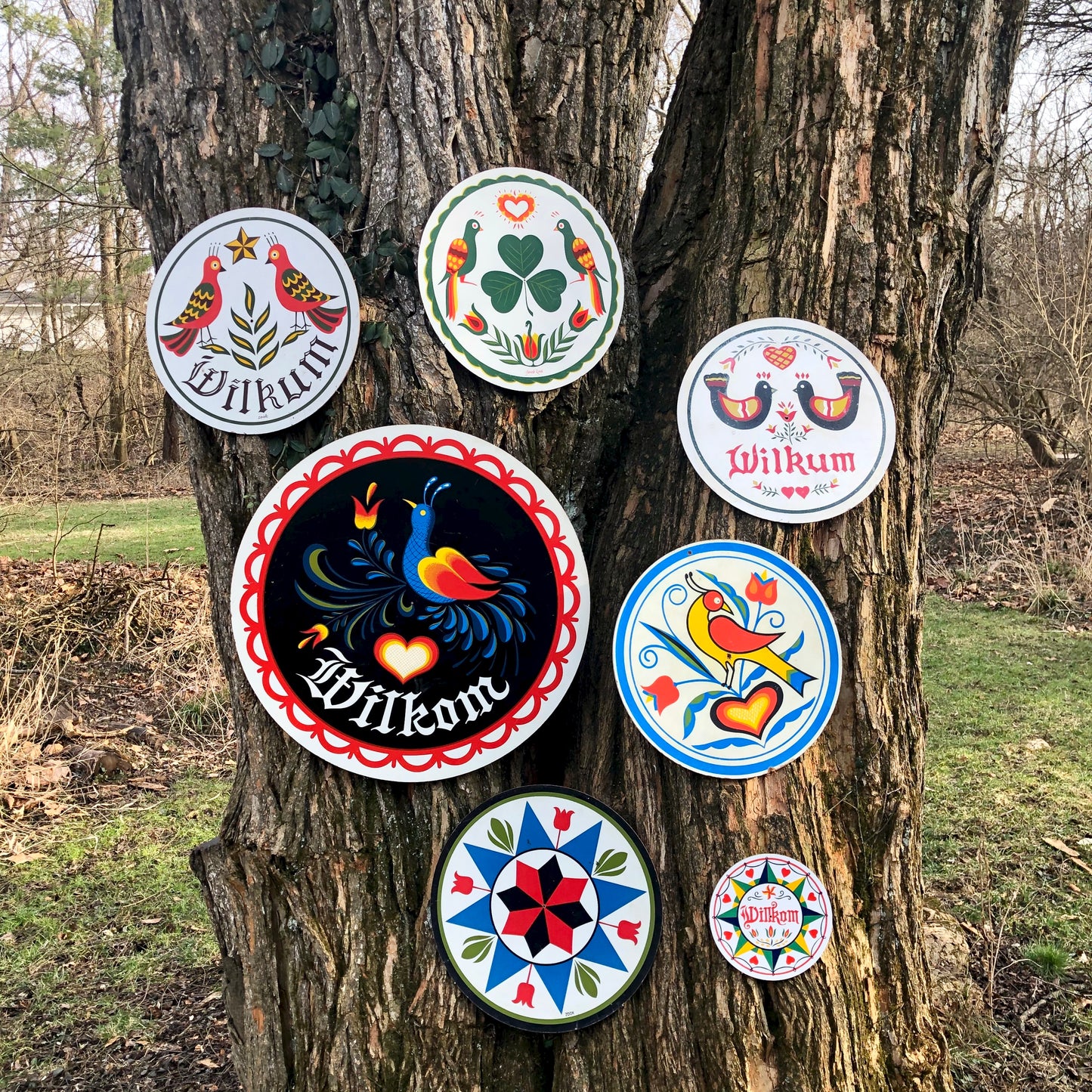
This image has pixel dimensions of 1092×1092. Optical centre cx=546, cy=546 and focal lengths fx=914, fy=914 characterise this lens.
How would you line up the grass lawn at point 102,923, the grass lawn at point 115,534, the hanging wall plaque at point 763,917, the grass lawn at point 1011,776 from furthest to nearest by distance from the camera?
the grass lawn at point 115,534
the grass lawn at point 1011,776
the grass lawn at point 102,923
the hanging wall plaque at point 763,917

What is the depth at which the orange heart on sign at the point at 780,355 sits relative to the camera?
185 centimetres

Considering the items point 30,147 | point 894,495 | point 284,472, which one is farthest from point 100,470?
point 894,495

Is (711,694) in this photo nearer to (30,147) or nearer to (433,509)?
(433,509)

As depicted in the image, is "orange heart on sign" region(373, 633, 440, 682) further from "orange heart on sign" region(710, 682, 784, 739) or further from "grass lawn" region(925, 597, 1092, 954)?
"grass lawn" region(925, 597, 1092, 954)

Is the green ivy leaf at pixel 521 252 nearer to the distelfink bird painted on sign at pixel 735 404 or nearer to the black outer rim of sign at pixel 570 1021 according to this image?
the distelfink bird painted on sign at pixel 735 404

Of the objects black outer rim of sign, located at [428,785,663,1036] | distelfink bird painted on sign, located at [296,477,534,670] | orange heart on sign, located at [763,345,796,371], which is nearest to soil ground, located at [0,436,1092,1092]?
black outer rim of sign, located at [428,785,663,1036]

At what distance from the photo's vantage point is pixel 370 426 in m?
1.82

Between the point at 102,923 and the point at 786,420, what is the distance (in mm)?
2919

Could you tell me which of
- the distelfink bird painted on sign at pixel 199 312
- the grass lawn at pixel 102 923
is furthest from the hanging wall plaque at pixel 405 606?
the grass lawn at pixel 102 923

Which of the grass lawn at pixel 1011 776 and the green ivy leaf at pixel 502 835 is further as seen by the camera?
the grass lawn at pixel 1011 776

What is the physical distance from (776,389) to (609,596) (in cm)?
55

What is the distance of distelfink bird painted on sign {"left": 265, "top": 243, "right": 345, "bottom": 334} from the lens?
5.86 feet

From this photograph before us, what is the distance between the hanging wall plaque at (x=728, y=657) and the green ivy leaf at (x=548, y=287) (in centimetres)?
57

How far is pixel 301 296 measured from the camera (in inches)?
70.7
